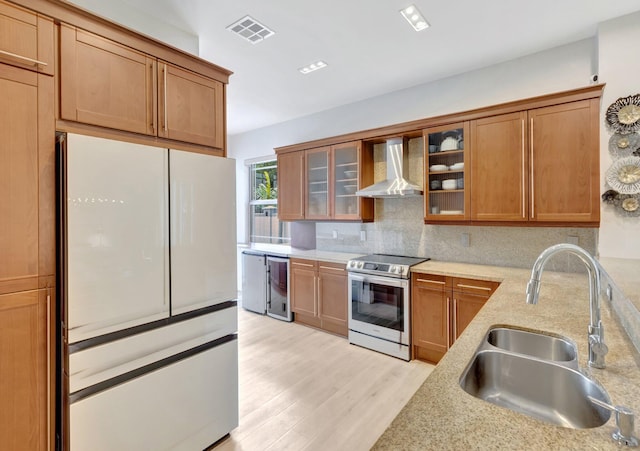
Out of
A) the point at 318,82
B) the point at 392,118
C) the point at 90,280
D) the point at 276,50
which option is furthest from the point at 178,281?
the point at 392,118

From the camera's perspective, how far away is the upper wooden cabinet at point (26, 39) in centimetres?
139

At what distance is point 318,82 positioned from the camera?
11.9 feet

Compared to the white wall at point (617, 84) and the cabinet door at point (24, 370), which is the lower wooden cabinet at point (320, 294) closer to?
the white wall at point (617, 84)

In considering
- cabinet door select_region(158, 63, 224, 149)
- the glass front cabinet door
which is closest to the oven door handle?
the glass front cabinet door

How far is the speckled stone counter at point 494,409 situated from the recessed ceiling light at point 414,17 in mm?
2215

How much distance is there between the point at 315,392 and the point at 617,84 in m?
3.52

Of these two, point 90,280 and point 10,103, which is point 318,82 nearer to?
point 10,103

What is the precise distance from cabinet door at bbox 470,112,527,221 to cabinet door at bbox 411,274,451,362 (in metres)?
0.78

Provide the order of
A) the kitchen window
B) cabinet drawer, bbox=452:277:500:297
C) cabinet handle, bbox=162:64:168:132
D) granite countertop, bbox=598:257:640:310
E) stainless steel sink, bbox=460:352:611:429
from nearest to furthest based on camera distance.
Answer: stainless steel sink, bbox=460:352:611:429, granite countertop, bbox=598:257:640:310, cabinet handle, bbox=162:64:168:132, cabinet drawer, bbox=452:277:500:297, the kitchen window

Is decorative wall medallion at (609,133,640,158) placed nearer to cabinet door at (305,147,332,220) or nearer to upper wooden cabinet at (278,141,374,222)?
upper wooden cabinet at (278,141,374,222)

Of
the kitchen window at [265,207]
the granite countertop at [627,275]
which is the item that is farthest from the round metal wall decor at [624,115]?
the kitchen window at [265,207]

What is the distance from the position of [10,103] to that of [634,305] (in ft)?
8.75

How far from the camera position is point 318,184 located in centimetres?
429

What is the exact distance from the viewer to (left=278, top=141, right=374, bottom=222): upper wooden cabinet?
12.9 ft
